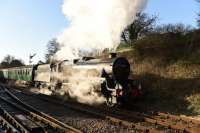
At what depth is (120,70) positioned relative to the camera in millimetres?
21359

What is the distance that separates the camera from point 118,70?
837 inches

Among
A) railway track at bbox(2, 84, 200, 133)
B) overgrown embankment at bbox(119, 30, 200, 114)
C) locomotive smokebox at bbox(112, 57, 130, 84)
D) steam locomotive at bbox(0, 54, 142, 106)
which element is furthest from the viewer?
locomotive smokebox at bbox(112, 57, 130, 84)

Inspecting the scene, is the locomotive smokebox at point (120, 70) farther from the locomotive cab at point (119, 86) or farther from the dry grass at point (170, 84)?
the dry grass at point (170, 84)

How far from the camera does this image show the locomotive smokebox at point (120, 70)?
21125 mm

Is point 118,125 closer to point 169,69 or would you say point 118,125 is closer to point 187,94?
point 187,94

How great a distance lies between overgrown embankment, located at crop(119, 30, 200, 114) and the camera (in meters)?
20.8

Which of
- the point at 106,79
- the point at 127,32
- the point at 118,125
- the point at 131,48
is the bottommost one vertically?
the point at 118,125

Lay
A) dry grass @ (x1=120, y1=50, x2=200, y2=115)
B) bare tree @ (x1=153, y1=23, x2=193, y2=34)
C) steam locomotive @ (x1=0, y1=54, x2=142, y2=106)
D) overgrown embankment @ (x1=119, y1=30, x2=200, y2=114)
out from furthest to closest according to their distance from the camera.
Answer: bare tree @ (x1=153, y1=23, x2=193, y2=34) < overgrown embankment @ (x1=119, y1=30, x2=200, y2=114) < steam locomotive @ (x1=0, y1=54, x2=142, y2=106) < dry grass @ (x1=120, y1=50, x2=200, y2=115)

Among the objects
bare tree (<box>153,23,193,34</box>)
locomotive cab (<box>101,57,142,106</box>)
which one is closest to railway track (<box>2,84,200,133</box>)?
locomotive cab (<box>101,57,142,106</box>)

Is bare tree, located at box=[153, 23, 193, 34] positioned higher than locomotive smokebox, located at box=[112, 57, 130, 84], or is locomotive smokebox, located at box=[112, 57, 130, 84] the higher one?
bare tree, located at box=[153, 23, 193, 34]

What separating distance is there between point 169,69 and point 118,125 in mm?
12147

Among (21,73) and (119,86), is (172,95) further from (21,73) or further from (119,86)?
(21,73)

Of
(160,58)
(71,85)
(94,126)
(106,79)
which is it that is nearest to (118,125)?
(94,126)

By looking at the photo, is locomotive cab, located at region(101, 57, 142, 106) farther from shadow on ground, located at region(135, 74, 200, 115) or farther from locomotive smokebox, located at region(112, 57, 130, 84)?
shadow on ground, located at region(135, 74, 200, 115)
